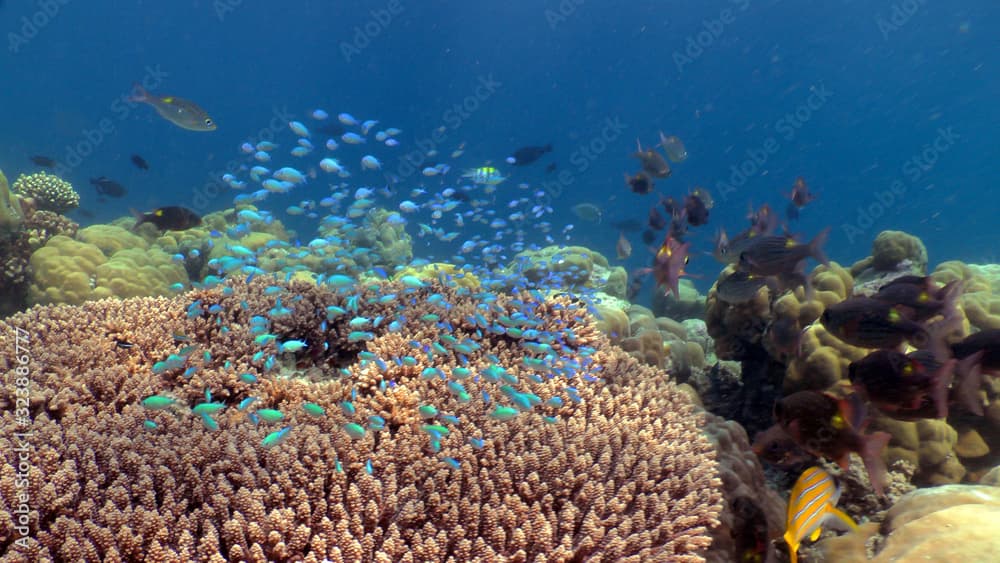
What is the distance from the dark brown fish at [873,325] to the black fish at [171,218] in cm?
813

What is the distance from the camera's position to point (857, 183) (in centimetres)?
10512

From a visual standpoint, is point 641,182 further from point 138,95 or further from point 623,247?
point 138,95

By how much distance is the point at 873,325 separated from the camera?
429 cm

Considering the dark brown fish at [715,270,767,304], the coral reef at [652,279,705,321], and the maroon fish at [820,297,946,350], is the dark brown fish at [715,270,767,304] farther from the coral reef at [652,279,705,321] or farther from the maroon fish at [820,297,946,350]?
the coral reef at [652,279,705,321]

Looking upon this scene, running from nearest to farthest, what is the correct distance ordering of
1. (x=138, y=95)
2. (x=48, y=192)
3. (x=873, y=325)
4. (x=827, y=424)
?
1. (x=827, y=424)
2. (x=873, y=325)
3. (x=138, y=95)
4. (x=48, y=192)

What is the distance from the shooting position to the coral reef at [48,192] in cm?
1330

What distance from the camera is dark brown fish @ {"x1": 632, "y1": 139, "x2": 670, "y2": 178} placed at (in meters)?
8.91

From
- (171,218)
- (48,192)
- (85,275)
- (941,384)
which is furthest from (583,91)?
(941,384)

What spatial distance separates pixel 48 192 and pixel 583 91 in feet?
262

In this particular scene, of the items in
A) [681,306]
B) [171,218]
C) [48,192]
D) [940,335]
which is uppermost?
[48,192]

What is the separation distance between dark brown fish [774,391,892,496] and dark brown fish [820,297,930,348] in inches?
35.6

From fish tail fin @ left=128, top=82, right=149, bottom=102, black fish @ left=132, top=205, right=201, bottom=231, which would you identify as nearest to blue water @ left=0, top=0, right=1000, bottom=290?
fish tail fin @ left=128, top=82, right=149, bottom=102

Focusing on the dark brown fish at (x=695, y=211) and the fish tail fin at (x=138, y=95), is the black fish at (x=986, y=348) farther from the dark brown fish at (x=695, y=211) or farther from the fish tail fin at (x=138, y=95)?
the fish tail fin at (x=138, y=95)

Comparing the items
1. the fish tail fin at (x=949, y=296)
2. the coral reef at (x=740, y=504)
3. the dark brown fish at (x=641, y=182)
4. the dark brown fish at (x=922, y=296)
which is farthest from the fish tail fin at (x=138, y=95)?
the fish tail fin at (x=949, y=296)
